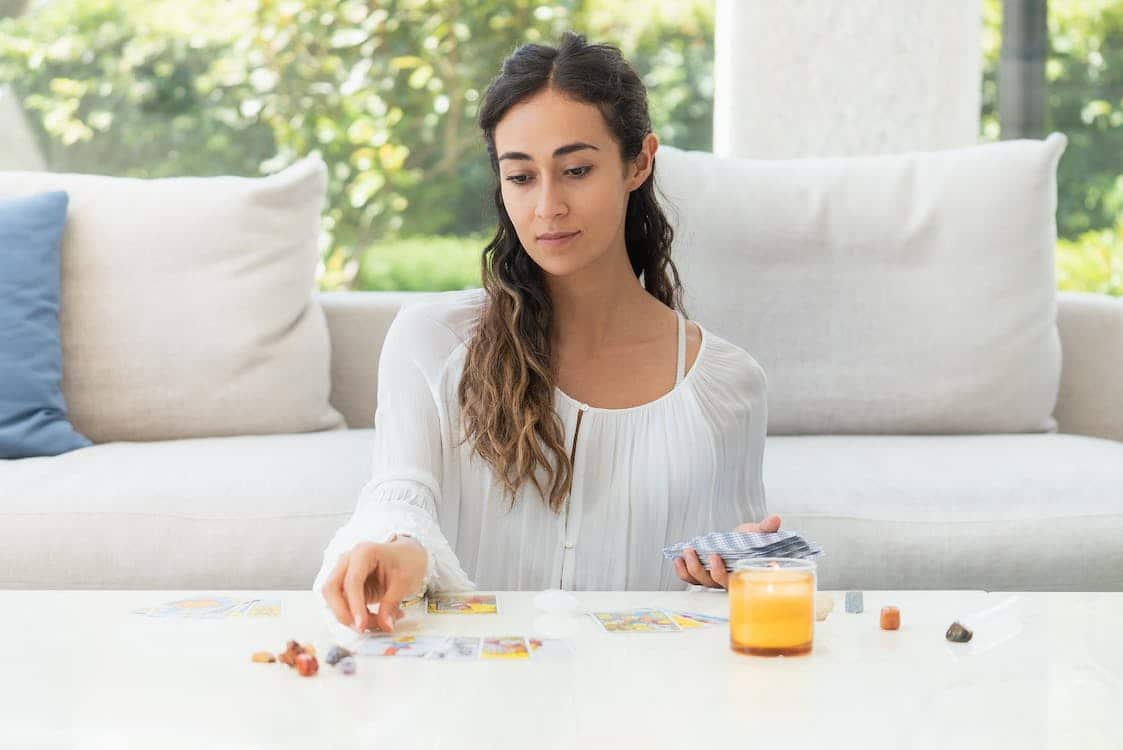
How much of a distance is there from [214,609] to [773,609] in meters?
0.58

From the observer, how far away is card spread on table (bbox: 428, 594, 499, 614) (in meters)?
1.42

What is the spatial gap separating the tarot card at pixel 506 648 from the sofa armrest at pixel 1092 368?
199 cm

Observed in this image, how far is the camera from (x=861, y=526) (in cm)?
219

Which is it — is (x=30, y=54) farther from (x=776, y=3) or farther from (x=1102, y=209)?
(x=1102, y=209)

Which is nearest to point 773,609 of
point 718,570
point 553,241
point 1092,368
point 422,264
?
point 718,570

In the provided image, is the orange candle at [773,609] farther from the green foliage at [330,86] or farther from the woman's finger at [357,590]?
the green foliage at [330,86]

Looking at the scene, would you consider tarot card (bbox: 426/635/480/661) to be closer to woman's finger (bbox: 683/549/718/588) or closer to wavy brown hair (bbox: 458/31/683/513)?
woman's finger (bbox: 683/549/718/588)

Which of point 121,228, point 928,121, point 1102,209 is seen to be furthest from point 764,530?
point 1102,209

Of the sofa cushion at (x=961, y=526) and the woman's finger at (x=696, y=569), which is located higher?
the woman's finger at (x=696, y=569)

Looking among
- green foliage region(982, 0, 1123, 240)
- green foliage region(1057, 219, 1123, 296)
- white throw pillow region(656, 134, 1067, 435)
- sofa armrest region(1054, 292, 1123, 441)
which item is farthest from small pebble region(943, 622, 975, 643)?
green foliage region(1057, 219, 1123, 296)

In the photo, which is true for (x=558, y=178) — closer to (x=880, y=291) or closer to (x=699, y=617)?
(x=699, y=617)

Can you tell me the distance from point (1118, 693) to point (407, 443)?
3.06 ft

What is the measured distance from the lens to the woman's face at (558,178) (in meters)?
1.83

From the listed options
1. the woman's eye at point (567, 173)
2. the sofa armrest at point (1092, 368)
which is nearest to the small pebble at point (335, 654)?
the woman's eye at point (567, 173)
